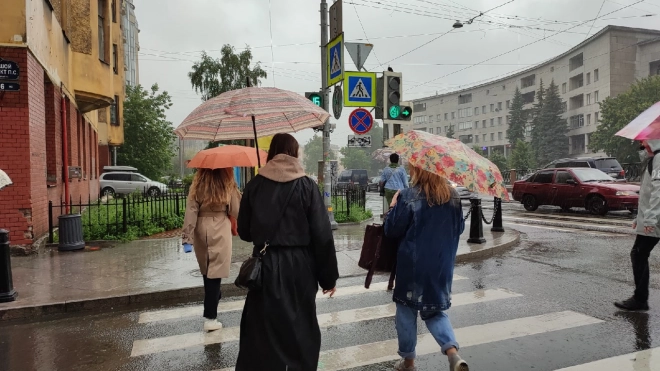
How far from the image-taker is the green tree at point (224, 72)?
28.5 metres

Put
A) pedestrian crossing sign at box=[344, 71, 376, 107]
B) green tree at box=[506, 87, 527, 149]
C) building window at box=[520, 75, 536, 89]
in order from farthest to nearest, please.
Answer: building window at box=[520, 75, 536, 89]
green tree at box=[506, 87, 527, 149]
pedestrian crossing sign at box=[344, 71, 376, 107]

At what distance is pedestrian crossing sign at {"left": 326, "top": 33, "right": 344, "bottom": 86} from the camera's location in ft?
34.9

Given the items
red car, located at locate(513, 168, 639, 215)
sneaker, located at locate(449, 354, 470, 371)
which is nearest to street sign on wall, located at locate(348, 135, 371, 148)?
red car, located at locate(513, 168, 639, 215)

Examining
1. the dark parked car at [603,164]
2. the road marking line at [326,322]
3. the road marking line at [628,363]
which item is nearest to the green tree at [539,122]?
the dark parked car at [603,164]

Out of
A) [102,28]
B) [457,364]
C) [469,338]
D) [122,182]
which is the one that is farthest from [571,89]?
[457,364]

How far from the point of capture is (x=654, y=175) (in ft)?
16.3

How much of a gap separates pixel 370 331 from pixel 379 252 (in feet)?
5.15

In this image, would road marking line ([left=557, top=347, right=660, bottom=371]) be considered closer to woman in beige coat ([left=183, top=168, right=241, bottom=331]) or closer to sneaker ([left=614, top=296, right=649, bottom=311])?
sneaker ([left=614, top=296, right=649, bottom=311])

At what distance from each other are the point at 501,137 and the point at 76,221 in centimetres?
9008

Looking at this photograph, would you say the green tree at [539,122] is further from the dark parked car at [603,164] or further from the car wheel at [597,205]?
the car wheel at [597,205]

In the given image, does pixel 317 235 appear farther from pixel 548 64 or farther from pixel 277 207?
pixel 548 64

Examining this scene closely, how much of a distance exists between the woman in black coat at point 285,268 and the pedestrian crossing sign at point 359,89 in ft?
28.9

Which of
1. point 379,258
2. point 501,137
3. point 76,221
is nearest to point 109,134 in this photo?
point 76,221

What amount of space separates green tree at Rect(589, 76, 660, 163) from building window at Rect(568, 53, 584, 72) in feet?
67.9
